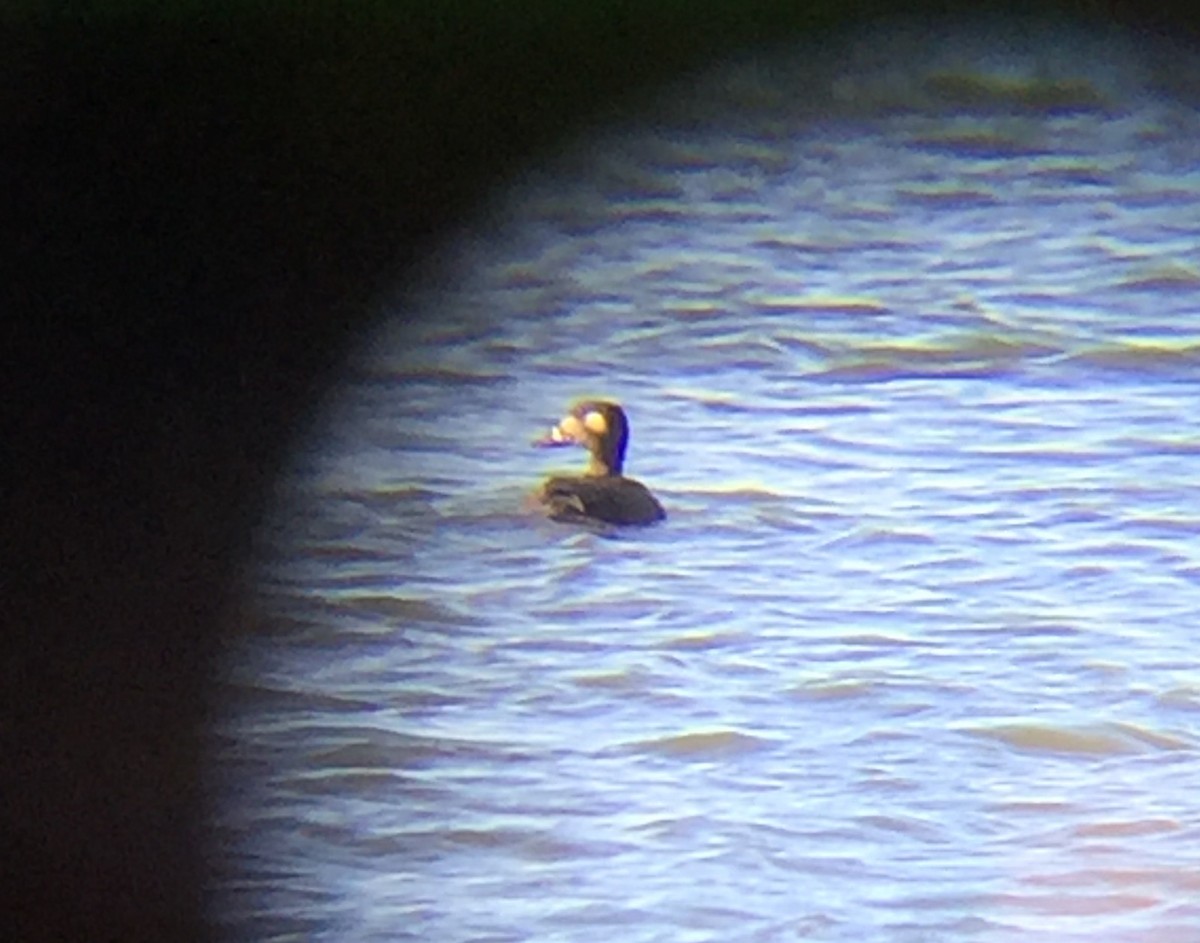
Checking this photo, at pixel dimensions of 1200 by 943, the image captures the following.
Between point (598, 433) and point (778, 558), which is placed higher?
point (598, 433)

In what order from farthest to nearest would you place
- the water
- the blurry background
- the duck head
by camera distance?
1. the duck head
2. the blurry background
3. the water

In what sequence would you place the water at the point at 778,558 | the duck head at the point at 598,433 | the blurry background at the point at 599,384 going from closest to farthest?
the water at the point at 778,558 < the blurry background at the point at 599,384 < the duck head at the point at 598,433

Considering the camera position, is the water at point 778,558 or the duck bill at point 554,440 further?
the duck bill at point 554,440

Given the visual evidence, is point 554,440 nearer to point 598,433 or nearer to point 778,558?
point 598,433

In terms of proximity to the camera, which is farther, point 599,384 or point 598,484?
point 599,384

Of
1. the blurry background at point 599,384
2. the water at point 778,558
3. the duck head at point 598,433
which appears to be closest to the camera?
the water at point 778,558

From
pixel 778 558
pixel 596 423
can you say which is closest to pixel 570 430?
pixel 596 423
